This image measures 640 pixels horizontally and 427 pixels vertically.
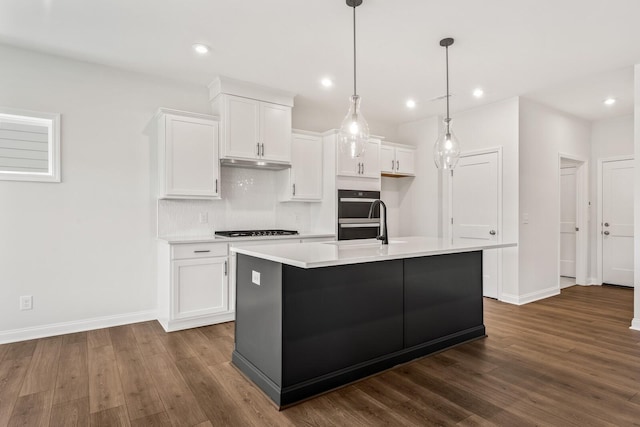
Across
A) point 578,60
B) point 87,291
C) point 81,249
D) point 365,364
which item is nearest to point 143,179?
point 81,249

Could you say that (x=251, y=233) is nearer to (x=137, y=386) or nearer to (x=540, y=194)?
(x=137, y=386)

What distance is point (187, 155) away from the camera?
151 inches

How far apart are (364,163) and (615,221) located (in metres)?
4.29

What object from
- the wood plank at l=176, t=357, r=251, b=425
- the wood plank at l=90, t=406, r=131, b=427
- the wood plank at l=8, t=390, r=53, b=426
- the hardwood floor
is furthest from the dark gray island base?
the wood plank at l=8, t=390, r=53, b=426

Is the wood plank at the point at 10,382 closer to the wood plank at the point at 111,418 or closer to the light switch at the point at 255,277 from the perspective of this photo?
the wood plank at the point at 111,418

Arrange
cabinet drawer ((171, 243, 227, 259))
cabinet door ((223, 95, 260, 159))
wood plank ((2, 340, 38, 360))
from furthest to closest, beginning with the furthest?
cabinet door ((223, 95, 260, 159)) → cabinet drawer ((171, 243, 227, 259)) → wood plank ((2, 340, 38, 360))

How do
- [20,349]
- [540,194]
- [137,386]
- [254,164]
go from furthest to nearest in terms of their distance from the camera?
[540,194]
[254,164]
[20,349]
[137,386]

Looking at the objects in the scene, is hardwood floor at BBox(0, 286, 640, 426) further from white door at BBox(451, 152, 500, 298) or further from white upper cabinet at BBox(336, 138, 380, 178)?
white upper cabinet at BBox(336, 138, 380, 178)

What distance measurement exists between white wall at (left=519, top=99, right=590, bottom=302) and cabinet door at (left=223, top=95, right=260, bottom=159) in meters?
3.40

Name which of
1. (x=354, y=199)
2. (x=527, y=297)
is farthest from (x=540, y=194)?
(x=354, y=199)

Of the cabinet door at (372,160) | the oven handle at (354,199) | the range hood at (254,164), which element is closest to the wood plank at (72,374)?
the range hood at (254,164)

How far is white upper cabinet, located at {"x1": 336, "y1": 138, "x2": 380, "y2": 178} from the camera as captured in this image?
4.82 metres

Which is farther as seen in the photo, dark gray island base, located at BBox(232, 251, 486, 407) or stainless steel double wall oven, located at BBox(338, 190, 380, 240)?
stainless steel double wall oven, located at BBox(338, 190, 380, 240)

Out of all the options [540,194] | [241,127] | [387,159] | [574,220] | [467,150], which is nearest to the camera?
[241,127]
